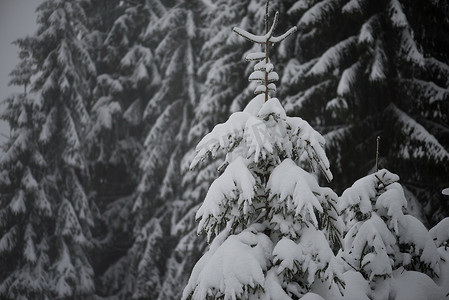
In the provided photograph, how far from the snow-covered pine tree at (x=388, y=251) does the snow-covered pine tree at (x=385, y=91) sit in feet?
19.9

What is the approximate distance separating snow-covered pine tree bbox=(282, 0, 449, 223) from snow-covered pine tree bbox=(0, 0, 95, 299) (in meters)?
10.4

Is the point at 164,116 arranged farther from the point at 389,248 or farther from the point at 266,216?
the point at 389,248

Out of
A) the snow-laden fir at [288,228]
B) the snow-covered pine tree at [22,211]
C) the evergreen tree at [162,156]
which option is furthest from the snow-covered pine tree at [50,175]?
the snow-laden fir at [288,228]

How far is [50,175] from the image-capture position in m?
16.7

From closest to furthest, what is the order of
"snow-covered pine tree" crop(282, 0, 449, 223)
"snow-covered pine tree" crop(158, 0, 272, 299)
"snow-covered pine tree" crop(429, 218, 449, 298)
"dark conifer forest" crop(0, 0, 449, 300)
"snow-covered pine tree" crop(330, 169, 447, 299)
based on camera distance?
"snow-covered pine tree" crop(330, 169, 447, 299)
"snow-covered pine tree" crop(429, 218, 449, 298)
"snow-covered pine tree" crop(282, 0, 449, 223)
"dark conifer forest" crop(0, 0, 449, 300)
"snow-covered pine tree" crop(158, 0, 272, 299)

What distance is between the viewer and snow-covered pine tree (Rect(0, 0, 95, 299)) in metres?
15.1

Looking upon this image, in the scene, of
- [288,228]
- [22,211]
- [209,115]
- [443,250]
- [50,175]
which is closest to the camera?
[288,228]

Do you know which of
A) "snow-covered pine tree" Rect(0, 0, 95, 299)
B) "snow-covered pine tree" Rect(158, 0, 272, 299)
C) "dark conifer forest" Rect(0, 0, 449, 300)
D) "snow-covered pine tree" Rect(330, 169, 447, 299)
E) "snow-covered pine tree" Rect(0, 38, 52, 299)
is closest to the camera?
"snow-covered pine tree" Rect(330, 169, 447, 299)

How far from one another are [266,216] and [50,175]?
1532cm

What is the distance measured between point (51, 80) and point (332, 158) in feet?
42.1

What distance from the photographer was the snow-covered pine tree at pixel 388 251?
12.2 feet

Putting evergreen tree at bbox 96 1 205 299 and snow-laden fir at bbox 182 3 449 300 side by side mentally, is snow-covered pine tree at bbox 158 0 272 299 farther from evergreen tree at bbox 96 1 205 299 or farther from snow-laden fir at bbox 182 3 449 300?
snow-laden fir at bbox 182 3 449 300

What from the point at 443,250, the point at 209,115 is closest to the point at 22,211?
the point at 209,115

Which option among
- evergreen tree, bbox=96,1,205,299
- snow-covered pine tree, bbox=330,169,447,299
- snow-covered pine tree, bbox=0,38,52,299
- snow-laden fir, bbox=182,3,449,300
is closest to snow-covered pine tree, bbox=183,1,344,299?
snow-laden fir, bbox=182,3,449,300
